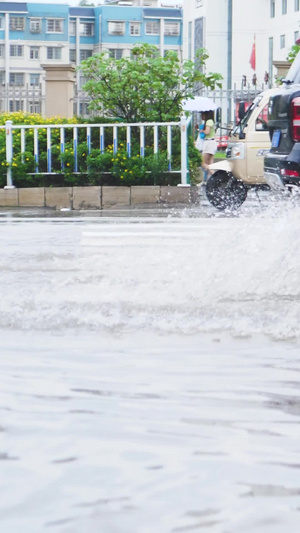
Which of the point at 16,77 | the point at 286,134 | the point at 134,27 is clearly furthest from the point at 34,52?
the point at 286,134

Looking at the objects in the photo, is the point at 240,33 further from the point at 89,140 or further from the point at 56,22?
the point at 89,140

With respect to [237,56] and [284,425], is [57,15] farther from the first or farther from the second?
[284,425]

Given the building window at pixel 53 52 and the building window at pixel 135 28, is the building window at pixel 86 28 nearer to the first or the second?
the building window at pixel 53 52

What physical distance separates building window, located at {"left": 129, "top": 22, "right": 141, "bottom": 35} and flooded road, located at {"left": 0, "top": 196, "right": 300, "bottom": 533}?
102147 millimetres

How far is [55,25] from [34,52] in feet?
9.64

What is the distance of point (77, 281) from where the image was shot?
806cm

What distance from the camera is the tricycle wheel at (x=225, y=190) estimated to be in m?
16.2

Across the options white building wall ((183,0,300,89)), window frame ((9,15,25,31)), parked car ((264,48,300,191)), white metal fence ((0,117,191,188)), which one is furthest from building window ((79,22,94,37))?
parked car ((264,48,300,191))

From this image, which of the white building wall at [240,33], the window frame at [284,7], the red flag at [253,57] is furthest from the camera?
the white building wall at [240,33]

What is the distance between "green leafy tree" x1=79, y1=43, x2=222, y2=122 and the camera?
17.9m

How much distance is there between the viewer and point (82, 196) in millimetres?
16484

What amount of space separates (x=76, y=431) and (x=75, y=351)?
152cm

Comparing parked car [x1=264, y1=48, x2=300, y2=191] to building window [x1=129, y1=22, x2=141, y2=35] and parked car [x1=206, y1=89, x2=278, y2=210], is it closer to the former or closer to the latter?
parked car [x1=206, y1=89, x2=278, y2=210]

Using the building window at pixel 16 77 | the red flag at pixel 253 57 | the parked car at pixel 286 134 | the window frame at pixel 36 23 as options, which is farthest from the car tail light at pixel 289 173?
the window frame at pixel 36 23
